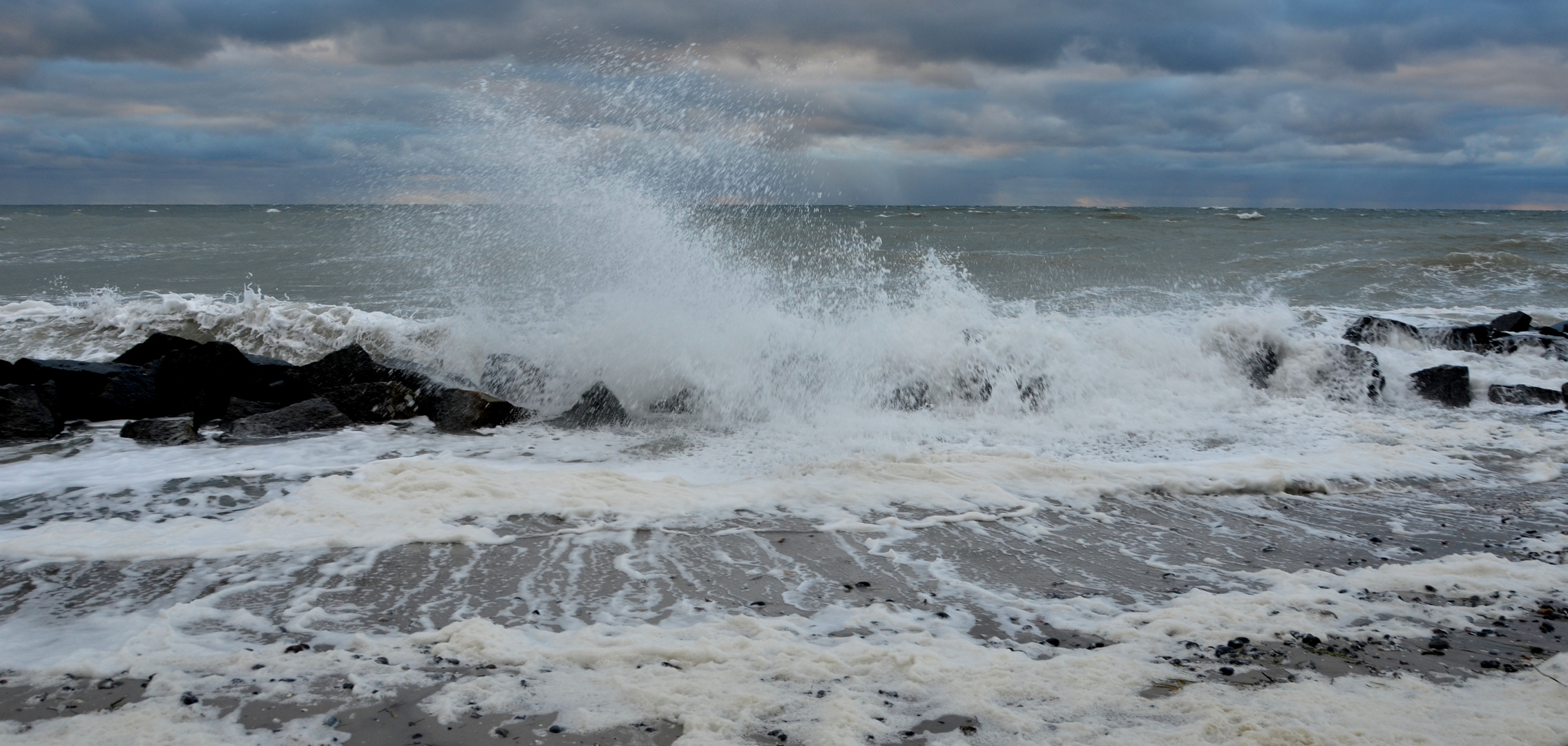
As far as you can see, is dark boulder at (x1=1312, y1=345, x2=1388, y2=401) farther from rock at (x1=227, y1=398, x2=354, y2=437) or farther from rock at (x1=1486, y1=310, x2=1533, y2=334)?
rock at (x1=227, y1=398, x2=354, y2=437)

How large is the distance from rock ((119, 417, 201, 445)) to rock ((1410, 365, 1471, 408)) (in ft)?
33.5

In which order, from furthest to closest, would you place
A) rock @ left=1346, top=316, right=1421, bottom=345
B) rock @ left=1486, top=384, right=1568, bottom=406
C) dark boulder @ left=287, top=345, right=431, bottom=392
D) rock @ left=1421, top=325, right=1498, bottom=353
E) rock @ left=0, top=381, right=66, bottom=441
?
rock @ left=1346, top=316, right=1421, bottom=345, rock @ left=1421, top=325, right=1498, bottom=353, rock @ left=1486, top=384, right=1568, bottom=406, dark boulder @ left=287, top=345, right=431, bottom=392, rock @ left=0, top=381, right=66, bottom=441

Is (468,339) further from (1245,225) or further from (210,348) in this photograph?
(1245,225)

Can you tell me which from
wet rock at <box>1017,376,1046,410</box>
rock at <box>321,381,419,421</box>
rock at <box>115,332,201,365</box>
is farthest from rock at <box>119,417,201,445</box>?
wet rock at <box>1017,376,1046,410</box>

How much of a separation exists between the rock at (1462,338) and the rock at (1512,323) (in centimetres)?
51

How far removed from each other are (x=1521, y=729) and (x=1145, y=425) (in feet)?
15.3

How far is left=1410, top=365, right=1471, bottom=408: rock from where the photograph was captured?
26.3 feet

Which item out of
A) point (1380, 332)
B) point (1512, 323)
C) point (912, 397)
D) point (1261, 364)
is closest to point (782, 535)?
point (912, 397)

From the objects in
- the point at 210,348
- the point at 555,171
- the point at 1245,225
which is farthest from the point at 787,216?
the point at 210,348

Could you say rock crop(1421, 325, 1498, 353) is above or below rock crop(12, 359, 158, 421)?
below

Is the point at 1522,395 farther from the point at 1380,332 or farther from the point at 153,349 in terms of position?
the point at 153,349

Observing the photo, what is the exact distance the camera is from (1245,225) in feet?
132

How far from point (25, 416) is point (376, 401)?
223 centimetres

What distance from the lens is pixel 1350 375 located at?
8375mm
